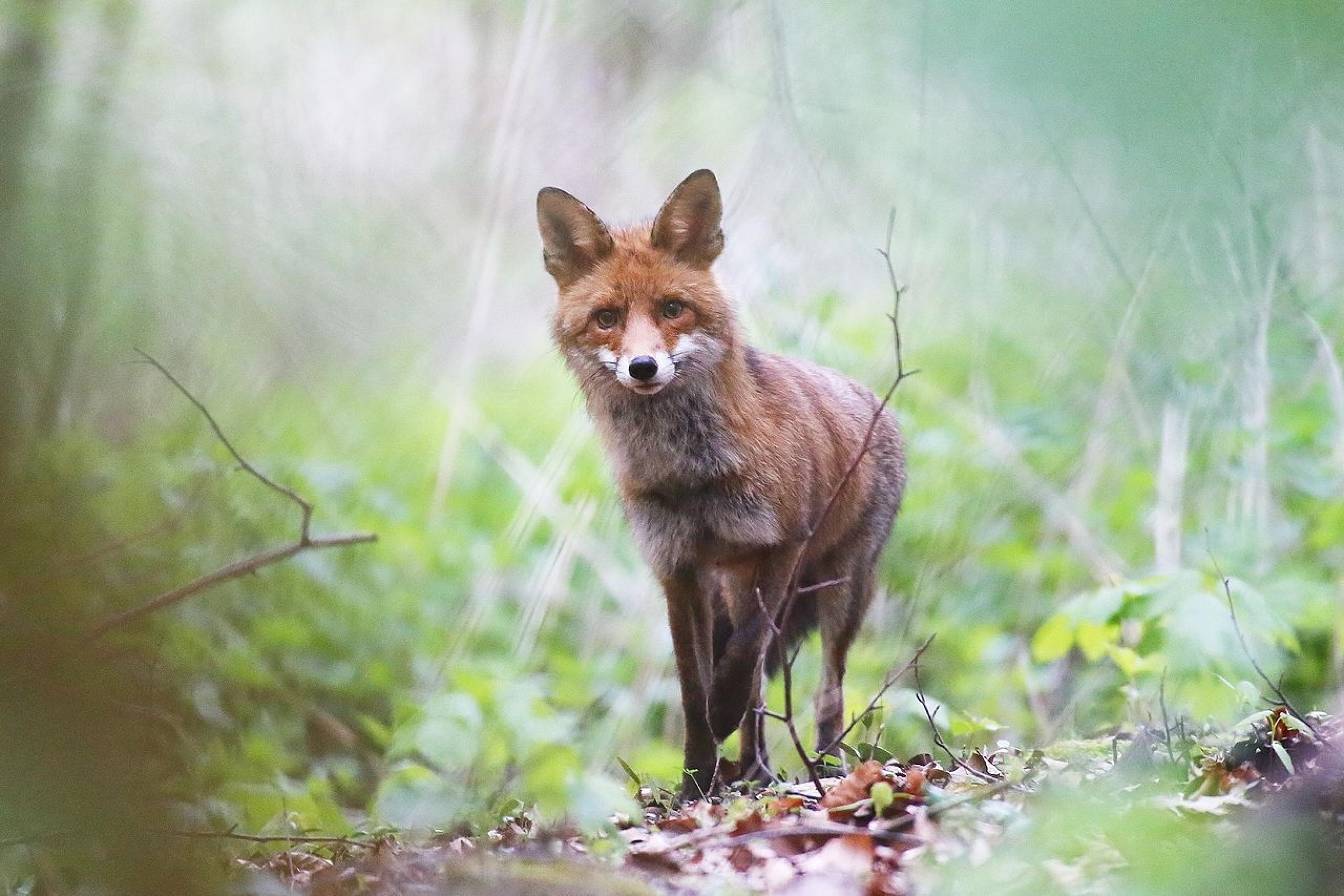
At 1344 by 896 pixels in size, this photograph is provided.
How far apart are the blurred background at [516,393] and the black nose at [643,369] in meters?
0.76

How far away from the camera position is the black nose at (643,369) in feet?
12.6

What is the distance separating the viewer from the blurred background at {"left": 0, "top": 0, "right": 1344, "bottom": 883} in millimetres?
3891

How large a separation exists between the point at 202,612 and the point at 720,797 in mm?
3105

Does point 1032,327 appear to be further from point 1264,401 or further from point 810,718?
point 810,718

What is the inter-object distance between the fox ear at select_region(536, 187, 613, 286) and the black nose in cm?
61

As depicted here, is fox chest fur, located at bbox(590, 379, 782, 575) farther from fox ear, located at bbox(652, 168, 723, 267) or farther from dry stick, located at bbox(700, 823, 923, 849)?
dry stick, located at bbox(700, 823, 923, 849)

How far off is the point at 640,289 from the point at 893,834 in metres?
2.09

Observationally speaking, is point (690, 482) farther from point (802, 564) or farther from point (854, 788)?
point (854, 788)

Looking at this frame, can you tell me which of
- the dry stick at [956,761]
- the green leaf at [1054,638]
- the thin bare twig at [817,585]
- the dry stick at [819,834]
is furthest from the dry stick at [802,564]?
the green leaf at [1054,638]

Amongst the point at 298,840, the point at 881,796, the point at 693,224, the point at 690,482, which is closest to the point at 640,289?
the point at 693,224

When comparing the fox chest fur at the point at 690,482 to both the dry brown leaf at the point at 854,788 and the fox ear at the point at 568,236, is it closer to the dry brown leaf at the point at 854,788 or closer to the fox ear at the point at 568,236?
the fox ear at the point at 568,236

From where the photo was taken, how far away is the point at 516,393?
29.9 ft

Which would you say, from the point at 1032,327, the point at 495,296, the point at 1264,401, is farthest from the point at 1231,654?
the point at 495,296

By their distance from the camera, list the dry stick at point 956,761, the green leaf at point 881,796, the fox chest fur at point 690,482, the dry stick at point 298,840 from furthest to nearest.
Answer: the fox chest fur at point 690,482 → the dry stick at point 956,761 → the dry stick at point 298,840 → the green leaf at point 881,796
